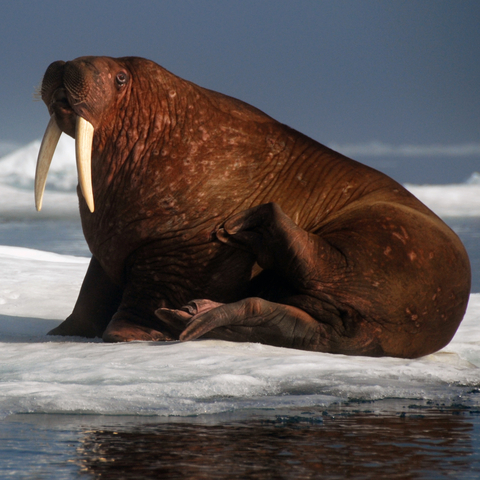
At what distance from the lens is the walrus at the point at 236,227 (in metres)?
5.29

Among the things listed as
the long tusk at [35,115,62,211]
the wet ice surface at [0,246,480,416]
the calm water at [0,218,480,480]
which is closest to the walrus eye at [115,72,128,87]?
the long tusk at [35,115,62,211]

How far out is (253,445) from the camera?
2811mm

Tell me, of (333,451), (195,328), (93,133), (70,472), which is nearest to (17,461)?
(70,472)

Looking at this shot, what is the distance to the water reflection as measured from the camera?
247 cm

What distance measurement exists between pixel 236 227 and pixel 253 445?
2737 mm

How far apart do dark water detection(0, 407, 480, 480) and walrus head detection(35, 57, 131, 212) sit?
2436 mm

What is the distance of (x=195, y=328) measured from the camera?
4.98 m

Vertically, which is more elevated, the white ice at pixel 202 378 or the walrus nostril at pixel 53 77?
the walrus nostril at pixel 53 77

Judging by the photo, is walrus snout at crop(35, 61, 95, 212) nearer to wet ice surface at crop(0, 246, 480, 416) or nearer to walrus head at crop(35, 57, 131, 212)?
walrus head at crop(35, 57, 131, 212)

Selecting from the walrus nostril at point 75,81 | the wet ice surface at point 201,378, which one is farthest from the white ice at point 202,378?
the walrus nostril at point 75,81

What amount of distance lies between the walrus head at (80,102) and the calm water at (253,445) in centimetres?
240

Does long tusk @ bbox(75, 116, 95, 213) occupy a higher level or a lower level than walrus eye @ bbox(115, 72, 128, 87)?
lower

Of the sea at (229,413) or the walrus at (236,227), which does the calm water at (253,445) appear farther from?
the walrus at (236,227)

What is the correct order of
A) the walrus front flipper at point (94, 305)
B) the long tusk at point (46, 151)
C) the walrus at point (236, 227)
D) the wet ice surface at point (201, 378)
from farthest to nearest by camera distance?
the walrus front flipper at point (94, 305) < the long tusk at point (46, 151) < the walrus at point (236, 227) < the wet ice surface at point (201, 378)
